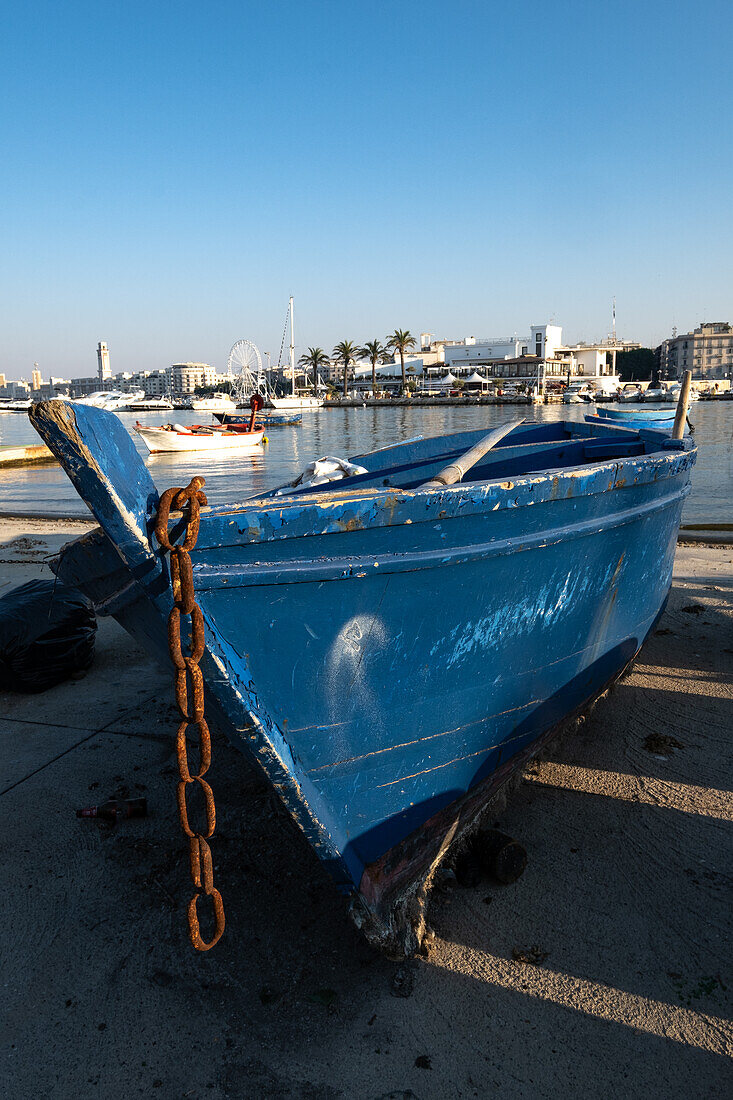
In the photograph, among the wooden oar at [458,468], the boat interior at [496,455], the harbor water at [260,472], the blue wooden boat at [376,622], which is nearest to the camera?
the blue wooden boat at [376,622]

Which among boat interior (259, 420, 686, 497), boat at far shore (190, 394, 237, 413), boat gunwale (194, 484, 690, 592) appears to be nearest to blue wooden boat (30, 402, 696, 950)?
boat gunwale (194, 484, 690, 592)

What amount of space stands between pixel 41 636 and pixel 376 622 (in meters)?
3.69

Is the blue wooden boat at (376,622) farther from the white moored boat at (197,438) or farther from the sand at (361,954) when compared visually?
the white moored boat at (197,438)

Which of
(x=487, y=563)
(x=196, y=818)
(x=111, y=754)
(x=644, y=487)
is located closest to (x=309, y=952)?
(x=196, y=818)

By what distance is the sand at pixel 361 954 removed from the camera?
2338 millimetres

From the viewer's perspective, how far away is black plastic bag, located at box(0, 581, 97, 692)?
5188 mm

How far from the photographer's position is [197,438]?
33281 mm

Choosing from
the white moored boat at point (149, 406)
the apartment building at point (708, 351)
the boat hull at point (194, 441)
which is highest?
the apartment building at point (708, 351)

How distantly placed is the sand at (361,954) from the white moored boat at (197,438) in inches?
1186

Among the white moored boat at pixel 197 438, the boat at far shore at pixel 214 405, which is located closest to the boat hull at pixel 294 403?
the boat at far shore at pixel 214 405

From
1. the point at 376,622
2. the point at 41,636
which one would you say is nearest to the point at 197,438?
the point at 41,636

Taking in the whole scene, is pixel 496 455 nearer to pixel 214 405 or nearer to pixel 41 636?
pixel 41 636

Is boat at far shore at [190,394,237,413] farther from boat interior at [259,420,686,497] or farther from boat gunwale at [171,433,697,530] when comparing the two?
boat gunwale at [171,433,697,530]

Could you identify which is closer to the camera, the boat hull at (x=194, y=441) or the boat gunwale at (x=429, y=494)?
the boat gunwale at (x=429, y=494)
